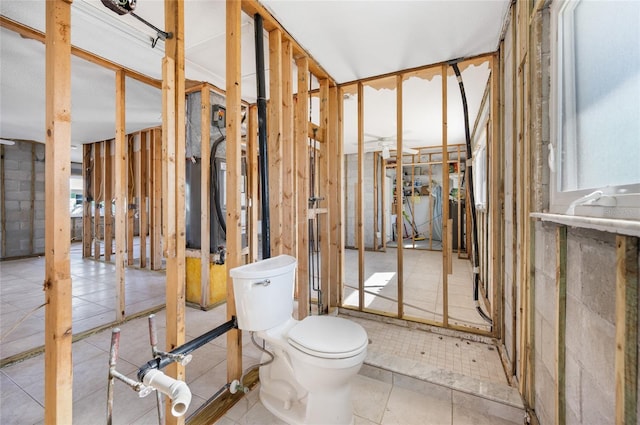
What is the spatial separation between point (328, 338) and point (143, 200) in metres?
4.50

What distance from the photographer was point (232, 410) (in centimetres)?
145

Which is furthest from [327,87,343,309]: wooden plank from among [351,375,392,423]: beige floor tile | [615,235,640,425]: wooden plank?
[615,235,640,425]: wooden plank

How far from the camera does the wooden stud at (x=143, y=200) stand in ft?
14.4

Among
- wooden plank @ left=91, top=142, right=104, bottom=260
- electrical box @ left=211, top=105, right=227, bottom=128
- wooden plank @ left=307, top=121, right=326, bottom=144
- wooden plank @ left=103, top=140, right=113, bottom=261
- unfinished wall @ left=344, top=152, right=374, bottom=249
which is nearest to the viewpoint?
wooden plank @ left=307, top=121, right=326, bottom=144

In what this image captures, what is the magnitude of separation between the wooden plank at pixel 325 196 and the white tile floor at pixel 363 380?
1.70 feet

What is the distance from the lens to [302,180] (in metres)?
2.14

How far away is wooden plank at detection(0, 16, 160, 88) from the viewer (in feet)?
5.77

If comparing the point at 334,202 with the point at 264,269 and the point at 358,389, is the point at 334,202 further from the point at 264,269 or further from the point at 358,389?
the point at 358,389

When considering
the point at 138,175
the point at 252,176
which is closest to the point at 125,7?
the point at 252,176

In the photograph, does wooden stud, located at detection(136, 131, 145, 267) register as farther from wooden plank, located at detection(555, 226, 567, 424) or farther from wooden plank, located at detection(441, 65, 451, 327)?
wooden plank, located at detection(555, 226, 567, 424)

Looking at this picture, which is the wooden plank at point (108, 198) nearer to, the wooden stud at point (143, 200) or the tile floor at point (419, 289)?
the wooden stud at point (143, 200)

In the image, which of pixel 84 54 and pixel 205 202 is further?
pixel 205 202

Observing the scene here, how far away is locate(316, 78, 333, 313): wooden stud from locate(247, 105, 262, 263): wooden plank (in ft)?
2.59

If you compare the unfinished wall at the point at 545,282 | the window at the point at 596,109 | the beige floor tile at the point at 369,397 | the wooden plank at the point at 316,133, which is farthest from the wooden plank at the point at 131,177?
the window at the point at 596,109
